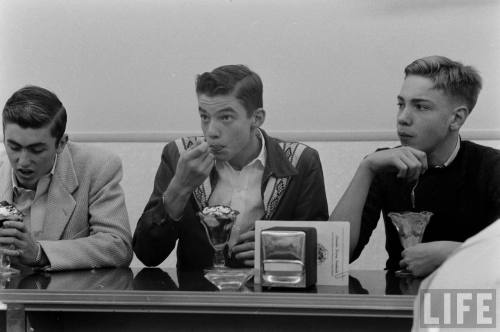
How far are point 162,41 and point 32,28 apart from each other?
0.45 m

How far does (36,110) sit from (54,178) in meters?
0.23

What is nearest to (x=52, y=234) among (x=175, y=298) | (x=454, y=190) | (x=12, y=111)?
(x=12, y=111)

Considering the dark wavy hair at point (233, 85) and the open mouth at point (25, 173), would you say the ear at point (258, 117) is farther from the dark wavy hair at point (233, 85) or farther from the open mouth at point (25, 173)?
the open mouth at point (25, 173)

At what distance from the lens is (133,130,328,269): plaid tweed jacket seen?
7.77 feet

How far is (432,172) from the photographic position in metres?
2.37

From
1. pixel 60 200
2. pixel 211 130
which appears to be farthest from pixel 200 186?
pixel 60 200

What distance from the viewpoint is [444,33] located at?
7.77ft

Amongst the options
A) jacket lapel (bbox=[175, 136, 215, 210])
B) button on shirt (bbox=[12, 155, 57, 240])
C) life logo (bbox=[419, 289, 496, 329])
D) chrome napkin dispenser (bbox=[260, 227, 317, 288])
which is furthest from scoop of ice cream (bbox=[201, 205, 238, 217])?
life logo (bbox=[419, 289, 496, 329])

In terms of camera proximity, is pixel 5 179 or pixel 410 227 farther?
pixel 5 179

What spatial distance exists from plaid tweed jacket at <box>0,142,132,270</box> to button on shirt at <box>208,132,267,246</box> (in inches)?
12.2

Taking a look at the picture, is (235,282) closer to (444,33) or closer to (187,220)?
(187,220)

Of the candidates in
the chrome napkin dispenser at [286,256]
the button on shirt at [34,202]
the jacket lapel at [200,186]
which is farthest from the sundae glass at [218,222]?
the button on shirt at [34,202]

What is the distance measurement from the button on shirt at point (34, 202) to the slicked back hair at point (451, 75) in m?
1.21

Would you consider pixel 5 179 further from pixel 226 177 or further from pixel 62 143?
pixel 226 177
